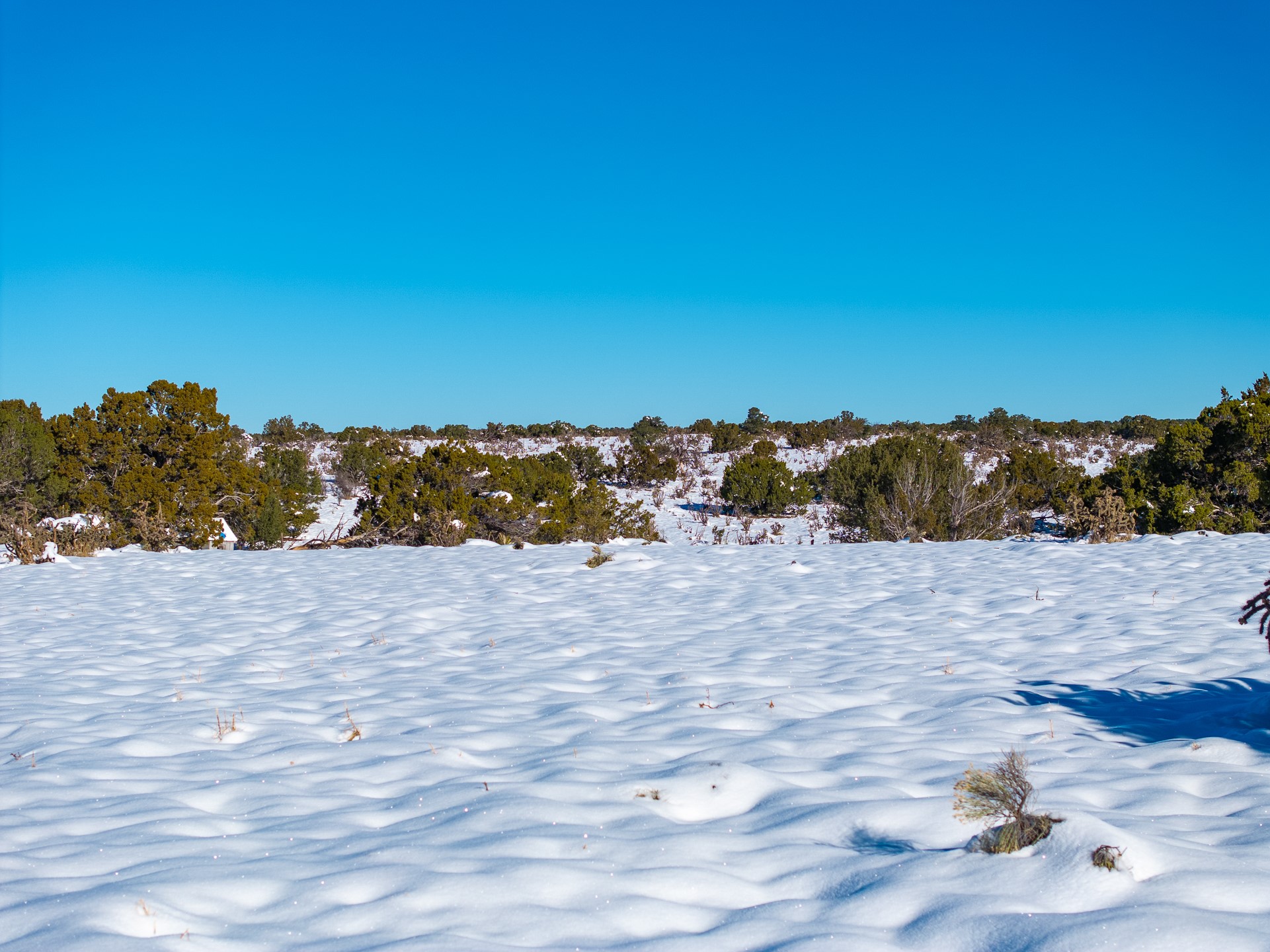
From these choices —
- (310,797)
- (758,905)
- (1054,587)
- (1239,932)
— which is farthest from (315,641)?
(1054,587)

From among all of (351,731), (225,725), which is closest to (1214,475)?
(351,731)

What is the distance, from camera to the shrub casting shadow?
4.00 meters

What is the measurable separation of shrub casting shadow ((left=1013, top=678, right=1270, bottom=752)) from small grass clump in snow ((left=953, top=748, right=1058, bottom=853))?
1.70 m

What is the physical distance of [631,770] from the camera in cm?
356

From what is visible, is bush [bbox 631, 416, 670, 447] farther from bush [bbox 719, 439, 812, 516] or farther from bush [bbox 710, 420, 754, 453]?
bush [bbox 719, 439, 812, 516]

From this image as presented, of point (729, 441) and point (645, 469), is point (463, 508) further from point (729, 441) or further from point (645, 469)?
point (729, 441)

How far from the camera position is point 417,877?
248cm

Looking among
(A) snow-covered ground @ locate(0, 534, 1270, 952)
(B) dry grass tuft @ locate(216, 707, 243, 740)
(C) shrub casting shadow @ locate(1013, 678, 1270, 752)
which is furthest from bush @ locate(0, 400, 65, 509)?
(C) shrub casting shadow @ locate(1013, 678, 1270, 752)

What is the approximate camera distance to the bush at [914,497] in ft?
49.0

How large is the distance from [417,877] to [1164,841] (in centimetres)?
230

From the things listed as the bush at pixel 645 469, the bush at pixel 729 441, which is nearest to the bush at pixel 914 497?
the bush at pixel 645 469

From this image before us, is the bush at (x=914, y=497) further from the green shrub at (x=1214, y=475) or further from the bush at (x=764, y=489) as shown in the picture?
the bush at (x=764, y=489)

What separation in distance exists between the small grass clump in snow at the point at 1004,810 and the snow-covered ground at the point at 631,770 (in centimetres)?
7

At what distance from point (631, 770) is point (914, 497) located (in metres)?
12.4
